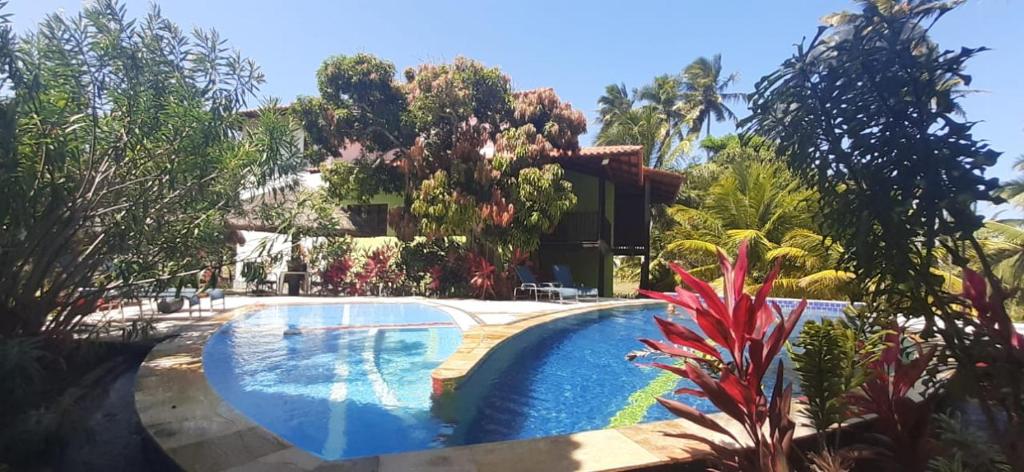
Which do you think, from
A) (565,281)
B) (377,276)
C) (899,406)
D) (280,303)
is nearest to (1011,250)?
(565,281)

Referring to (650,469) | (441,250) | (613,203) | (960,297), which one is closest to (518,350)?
(650,469)

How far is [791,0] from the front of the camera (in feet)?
27.6

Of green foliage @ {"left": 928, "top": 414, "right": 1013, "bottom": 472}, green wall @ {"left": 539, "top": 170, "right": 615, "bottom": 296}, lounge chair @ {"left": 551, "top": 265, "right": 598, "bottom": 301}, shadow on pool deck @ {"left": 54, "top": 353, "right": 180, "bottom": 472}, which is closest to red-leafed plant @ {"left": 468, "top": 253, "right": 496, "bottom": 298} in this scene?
lounge chair @ {"left": 551, "top": 265, "right": 598, "bottom": 301}

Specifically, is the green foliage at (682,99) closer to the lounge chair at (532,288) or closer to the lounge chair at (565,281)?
the lounge chair at (565,281)

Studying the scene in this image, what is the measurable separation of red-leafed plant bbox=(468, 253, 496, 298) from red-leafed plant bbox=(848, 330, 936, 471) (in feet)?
38.0

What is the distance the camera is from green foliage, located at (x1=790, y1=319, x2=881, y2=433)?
2.13 metres

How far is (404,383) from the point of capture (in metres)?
5.73

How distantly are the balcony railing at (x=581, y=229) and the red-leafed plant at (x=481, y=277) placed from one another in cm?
338

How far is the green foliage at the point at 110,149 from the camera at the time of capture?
3293 mm

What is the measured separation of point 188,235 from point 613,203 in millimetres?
15676

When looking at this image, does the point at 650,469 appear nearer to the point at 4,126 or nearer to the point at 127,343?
the point at 4,126

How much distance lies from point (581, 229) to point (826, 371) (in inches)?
579

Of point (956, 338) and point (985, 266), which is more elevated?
point (985, 266)

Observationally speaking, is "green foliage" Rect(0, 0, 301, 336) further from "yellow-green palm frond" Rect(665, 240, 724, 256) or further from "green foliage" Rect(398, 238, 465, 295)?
"yellow-green palm frond" Rect(665, 240, 724, 256)
